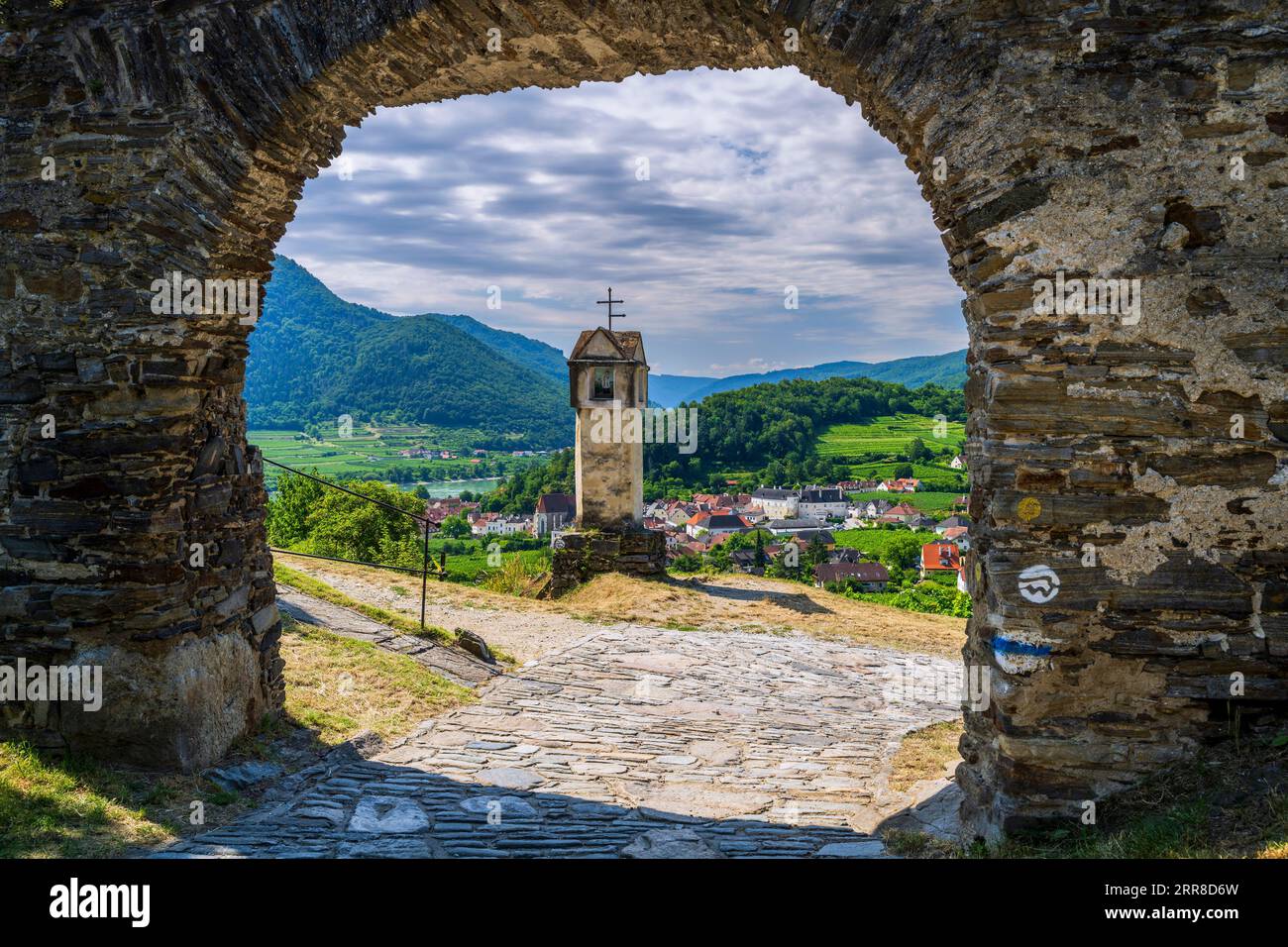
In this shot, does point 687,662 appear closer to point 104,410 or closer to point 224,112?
point 104,410

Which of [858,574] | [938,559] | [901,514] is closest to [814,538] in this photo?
[938,559]

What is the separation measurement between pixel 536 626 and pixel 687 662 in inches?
106

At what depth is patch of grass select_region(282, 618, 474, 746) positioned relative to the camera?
20.4ft

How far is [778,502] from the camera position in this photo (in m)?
39.4

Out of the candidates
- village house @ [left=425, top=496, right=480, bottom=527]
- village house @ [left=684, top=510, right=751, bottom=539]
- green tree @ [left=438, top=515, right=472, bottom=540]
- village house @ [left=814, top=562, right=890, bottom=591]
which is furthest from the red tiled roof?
village house @ [left=425, top=496, right=480, bottom=527]

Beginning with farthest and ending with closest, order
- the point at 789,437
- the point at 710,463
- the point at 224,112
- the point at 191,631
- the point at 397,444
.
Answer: the point at 397,444, the point at 789,437, the point at 710,463, the point at 191,631, the point at 224,112

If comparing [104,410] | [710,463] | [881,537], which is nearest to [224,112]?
[104,410]

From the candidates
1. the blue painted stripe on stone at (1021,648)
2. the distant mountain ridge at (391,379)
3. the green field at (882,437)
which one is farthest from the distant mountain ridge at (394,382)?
the blue painted stripe on stone at (1021,648)

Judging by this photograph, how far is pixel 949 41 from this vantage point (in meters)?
3.83

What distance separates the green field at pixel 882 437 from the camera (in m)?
46.4

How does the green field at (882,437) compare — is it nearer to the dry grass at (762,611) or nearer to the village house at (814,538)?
the village house at (814,538)

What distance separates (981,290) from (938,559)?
930 inches

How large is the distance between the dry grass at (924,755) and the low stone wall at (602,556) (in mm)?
7295

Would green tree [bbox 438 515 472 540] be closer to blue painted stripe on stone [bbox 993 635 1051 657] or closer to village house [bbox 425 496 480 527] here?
village house [bbox 425 496 480 527]
